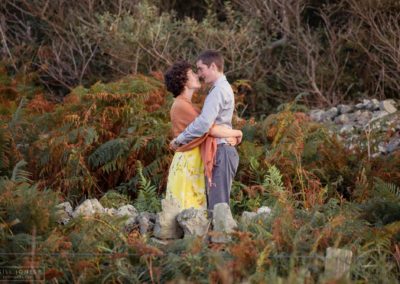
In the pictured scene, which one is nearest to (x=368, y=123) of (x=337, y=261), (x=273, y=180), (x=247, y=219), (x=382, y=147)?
(x=382, y=147)

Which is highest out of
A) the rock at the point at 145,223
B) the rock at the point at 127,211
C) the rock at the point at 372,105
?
the rock at the point at 372,105

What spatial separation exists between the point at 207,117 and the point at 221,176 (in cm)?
64

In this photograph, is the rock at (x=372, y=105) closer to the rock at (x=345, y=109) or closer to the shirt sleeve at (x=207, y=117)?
the rock at (x=345, y=109)

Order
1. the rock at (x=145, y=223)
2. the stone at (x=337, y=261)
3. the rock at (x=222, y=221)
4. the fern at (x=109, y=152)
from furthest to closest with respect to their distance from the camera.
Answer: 1. the fern at (x=109, y=152)
2. the rock at (x=145, y=223)
3. the rock at (x=222, y=221)
4. the stone at (x=337, y=261)

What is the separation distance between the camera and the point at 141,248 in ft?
21.0

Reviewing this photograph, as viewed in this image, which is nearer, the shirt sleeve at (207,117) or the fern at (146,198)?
the shirt sleeve at (207,117)

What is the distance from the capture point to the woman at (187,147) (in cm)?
782

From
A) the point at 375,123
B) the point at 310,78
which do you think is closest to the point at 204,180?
the point at 375,123

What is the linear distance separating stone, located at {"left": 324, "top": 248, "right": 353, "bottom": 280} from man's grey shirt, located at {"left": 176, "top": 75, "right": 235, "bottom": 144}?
2059 millimetres

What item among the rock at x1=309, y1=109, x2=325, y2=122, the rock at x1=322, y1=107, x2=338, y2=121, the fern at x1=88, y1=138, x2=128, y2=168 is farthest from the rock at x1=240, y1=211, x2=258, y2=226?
the rock at x1=322, y1=107, x2=338, y2=121

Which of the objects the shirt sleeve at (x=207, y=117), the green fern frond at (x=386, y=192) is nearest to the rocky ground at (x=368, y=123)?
the green fern frond at (x=386, y=192)

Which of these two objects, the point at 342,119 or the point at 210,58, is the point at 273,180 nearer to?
the point at 210,58

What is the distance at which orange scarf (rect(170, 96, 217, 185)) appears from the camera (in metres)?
7.77

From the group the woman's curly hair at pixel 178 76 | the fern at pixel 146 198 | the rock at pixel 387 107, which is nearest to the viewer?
the woman's curly hair at pixel 178 76
